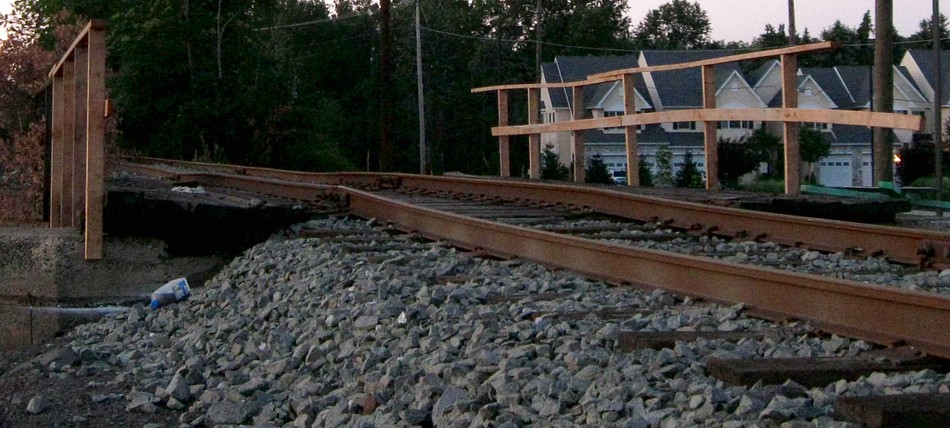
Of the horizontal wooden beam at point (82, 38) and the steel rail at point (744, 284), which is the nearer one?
the steel rail at point (744, 284)

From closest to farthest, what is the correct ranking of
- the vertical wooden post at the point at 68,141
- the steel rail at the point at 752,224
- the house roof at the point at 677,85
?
the steel rail at the point at 752,224 < the vertical wooden post at the point at 68,141 < the house roof at the point at 677,85

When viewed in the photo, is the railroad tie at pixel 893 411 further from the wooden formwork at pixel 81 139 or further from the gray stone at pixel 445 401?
the wooden formwork at pixel 81 139

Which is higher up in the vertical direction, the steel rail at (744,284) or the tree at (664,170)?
the tree at (664,170)

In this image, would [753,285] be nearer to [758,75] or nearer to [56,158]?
[56,158]

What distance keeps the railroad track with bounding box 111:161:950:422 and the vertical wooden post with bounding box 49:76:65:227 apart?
2.62m

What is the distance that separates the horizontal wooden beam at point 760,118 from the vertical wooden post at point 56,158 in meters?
6.96

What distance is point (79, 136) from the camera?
10664mm

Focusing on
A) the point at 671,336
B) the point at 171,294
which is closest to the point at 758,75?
the point at 171,294

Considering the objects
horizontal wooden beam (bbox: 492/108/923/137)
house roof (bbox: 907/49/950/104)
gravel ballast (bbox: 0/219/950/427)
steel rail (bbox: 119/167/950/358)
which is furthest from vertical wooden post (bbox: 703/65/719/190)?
house roof (bbox: 907/49/950/104)

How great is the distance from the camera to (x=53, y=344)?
7.88m

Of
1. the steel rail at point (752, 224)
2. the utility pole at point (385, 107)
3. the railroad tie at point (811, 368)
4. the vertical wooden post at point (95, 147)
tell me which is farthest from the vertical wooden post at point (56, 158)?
the utility pole at point (385, 107)

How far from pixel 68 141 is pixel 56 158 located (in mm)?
401

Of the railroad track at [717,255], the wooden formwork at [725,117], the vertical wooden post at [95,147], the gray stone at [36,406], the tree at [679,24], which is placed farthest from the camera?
the tree at [679,24]

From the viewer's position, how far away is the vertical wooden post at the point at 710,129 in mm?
13539
